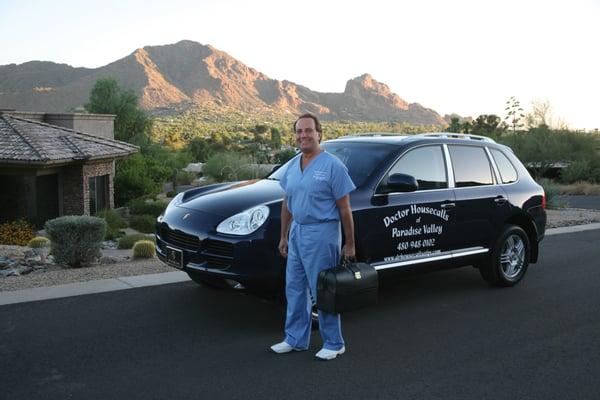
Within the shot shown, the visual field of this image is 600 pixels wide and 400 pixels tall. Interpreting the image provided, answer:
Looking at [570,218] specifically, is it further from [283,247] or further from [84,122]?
[84,122]

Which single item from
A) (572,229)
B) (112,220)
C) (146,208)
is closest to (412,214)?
(572,229)

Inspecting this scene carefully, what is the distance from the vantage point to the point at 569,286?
27.2 feet

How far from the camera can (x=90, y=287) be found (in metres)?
7.49

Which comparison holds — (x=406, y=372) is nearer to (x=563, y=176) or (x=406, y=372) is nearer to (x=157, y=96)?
(x=563, y=176)

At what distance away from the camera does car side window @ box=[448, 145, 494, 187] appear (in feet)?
24.2

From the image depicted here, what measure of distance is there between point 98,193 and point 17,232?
6706 millimetres

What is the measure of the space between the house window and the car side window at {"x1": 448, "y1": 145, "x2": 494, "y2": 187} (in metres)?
21.8

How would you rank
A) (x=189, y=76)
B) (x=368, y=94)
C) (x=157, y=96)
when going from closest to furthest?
(x=157, y=96) → (x=189, y=76) → (x=368, y=94)

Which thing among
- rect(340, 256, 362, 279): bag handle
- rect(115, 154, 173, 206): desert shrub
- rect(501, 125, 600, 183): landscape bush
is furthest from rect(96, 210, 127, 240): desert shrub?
rect(501, 125, 600, 183): landscape bush

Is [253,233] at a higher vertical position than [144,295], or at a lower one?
higher

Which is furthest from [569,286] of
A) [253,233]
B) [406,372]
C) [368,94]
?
[368,94]

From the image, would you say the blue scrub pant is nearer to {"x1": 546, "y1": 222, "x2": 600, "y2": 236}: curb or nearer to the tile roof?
{"x1": 546, "y1": 222, "x2": 600, "y2": 236}: curb

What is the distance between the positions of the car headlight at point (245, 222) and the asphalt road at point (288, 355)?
0.94 meters

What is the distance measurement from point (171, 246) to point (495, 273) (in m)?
3.89
